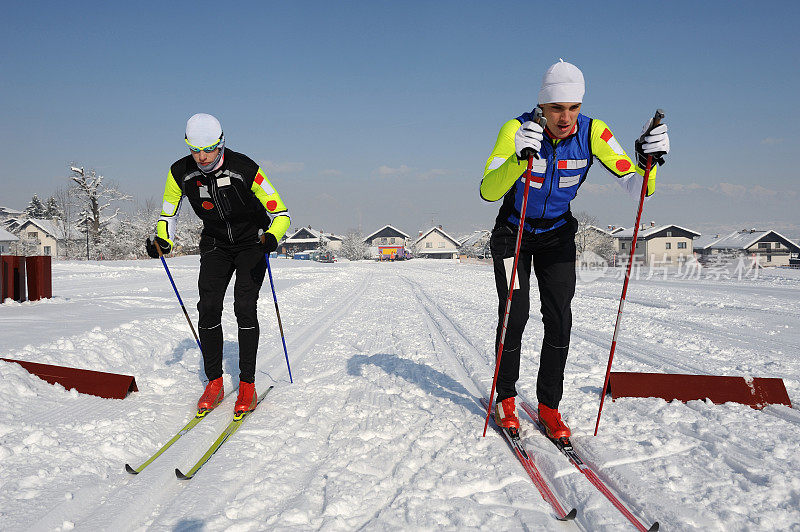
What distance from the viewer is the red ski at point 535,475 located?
2.14m

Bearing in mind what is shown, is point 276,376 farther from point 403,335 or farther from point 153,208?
point 153,208

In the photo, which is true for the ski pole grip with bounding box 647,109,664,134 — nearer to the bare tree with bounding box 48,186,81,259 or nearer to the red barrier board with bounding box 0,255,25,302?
the red barrier board with bounding box 0,255,25,302

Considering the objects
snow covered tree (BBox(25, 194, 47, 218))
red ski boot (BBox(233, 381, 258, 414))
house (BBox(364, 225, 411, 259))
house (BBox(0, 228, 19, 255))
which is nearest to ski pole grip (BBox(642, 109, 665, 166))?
red ski boot (BBox(233, 381, 258, 414))

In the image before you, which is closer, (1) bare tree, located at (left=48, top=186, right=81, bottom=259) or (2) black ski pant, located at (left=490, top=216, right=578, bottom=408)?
(2) black ski pant, located at (left=490, top=216, right=578, bottom=408)

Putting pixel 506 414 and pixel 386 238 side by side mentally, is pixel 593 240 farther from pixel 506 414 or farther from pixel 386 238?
pixel 506 414

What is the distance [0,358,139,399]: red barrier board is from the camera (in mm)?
3688

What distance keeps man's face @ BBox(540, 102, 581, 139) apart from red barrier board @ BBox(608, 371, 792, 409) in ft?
6.63

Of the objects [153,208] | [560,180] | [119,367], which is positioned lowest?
[119,367]

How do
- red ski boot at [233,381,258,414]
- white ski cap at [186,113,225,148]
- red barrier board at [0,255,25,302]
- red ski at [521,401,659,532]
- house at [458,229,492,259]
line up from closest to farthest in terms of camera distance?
1. red ski at [521,401,659,532]
2. white ski cap at [186,113,225,148]
3. red ski boot at [233,381,258,414]
4. red barrier board at [0,255,25,302]
5. house at [458,229,492,259]

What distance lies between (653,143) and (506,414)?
1.89m

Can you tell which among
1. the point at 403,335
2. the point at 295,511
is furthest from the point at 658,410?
the point at 403,335

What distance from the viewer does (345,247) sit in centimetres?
8619

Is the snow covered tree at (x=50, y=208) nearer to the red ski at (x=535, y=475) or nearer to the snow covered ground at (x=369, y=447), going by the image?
the snow covered ground at (x=369, y=447)

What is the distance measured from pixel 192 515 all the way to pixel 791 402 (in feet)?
13.5
